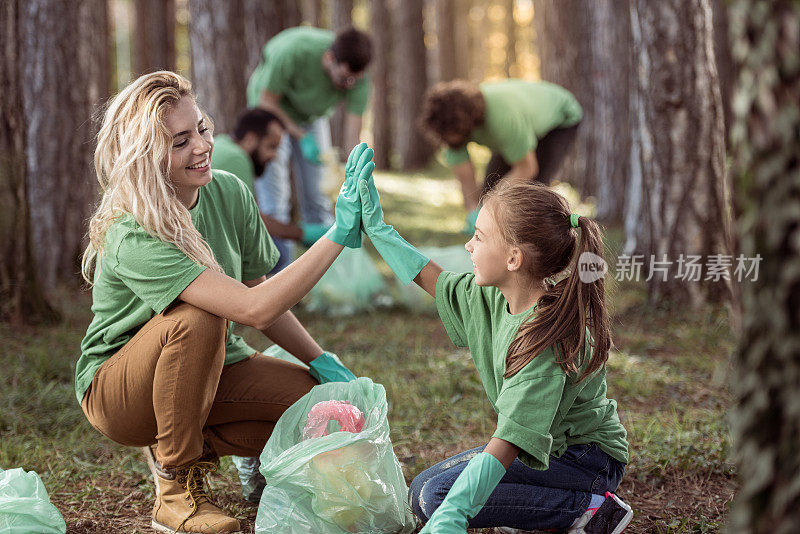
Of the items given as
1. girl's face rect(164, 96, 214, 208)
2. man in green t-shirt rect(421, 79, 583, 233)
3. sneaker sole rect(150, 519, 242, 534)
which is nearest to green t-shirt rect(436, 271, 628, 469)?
girl's face rect(164, 96, 214, 208)

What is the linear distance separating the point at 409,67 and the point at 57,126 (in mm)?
8066

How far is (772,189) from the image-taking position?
1.21m

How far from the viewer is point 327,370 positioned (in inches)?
96.4

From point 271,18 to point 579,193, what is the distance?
3920 mm

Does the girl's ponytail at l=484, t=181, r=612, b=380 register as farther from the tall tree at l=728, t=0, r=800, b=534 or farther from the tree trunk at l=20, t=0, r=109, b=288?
the tree trunk at l=20, t=0, r=109, b=288

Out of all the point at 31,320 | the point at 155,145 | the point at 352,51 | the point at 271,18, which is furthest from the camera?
the point at 271,18

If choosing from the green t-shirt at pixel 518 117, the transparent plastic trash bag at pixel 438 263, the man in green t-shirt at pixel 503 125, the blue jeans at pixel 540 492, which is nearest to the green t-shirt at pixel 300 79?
the man in green t-shirt at pixel 503 125

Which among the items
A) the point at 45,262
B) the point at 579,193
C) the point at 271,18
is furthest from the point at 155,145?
the point at 579,193

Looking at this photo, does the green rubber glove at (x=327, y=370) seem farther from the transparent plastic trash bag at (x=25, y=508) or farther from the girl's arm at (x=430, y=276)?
the transparent plastic trash bag at (x=25, y=508)

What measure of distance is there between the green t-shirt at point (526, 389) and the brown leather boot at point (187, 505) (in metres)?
0.79

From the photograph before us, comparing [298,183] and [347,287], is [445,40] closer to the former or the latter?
[298,183]

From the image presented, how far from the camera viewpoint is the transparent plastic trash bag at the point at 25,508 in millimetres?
2037

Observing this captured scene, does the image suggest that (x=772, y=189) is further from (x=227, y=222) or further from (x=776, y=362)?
(x=227, y=222)

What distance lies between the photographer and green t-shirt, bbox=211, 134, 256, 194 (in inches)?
152
